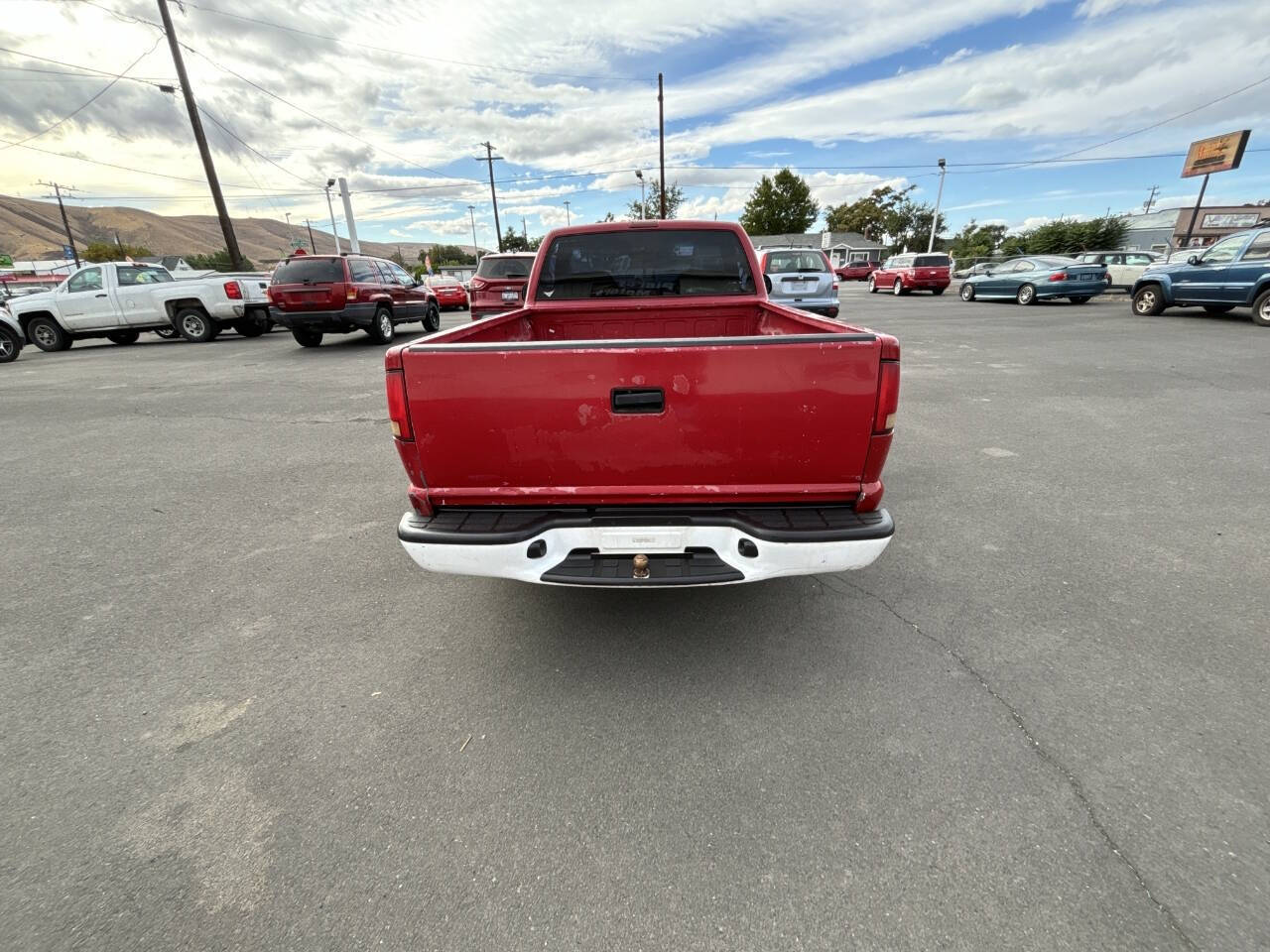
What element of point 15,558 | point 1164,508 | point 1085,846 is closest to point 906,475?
point 1164,508

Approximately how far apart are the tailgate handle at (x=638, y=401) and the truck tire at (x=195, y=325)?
52.2ft

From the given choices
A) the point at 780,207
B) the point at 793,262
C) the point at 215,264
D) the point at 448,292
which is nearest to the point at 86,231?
the point at 215,264

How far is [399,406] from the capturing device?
7.19 feet

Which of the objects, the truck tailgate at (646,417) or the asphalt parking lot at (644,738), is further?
the truck tailgate at (646,417)

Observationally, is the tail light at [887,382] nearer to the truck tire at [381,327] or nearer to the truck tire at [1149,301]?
the truck tire at [381,327]

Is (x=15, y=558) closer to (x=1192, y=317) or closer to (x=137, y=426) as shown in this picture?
(x=137, y=426)

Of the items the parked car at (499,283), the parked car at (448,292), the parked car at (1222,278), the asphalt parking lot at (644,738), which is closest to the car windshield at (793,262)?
the parked car at (499,283)

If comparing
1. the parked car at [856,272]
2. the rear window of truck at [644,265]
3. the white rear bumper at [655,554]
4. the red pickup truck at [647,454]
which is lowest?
the parked car at [856,272]

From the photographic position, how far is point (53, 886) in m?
1.67

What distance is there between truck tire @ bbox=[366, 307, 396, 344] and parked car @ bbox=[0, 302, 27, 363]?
768cm

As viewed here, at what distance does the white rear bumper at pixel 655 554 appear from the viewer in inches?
86.9

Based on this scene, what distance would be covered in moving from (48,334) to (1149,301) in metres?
26.6

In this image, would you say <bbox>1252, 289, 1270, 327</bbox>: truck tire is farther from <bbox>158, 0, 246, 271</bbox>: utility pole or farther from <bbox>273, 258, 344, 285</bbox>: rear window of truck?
<bbox>158, 0, 246, 271</bbox>: utility pole

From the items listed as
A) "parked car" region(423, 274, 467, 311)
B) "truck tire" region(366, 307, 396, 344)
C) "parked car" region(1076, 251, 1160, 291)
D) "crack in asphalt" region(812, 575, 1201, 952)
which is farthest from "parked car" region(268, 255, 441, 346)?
"parked car" region(1076, 251, 1160, 291)
